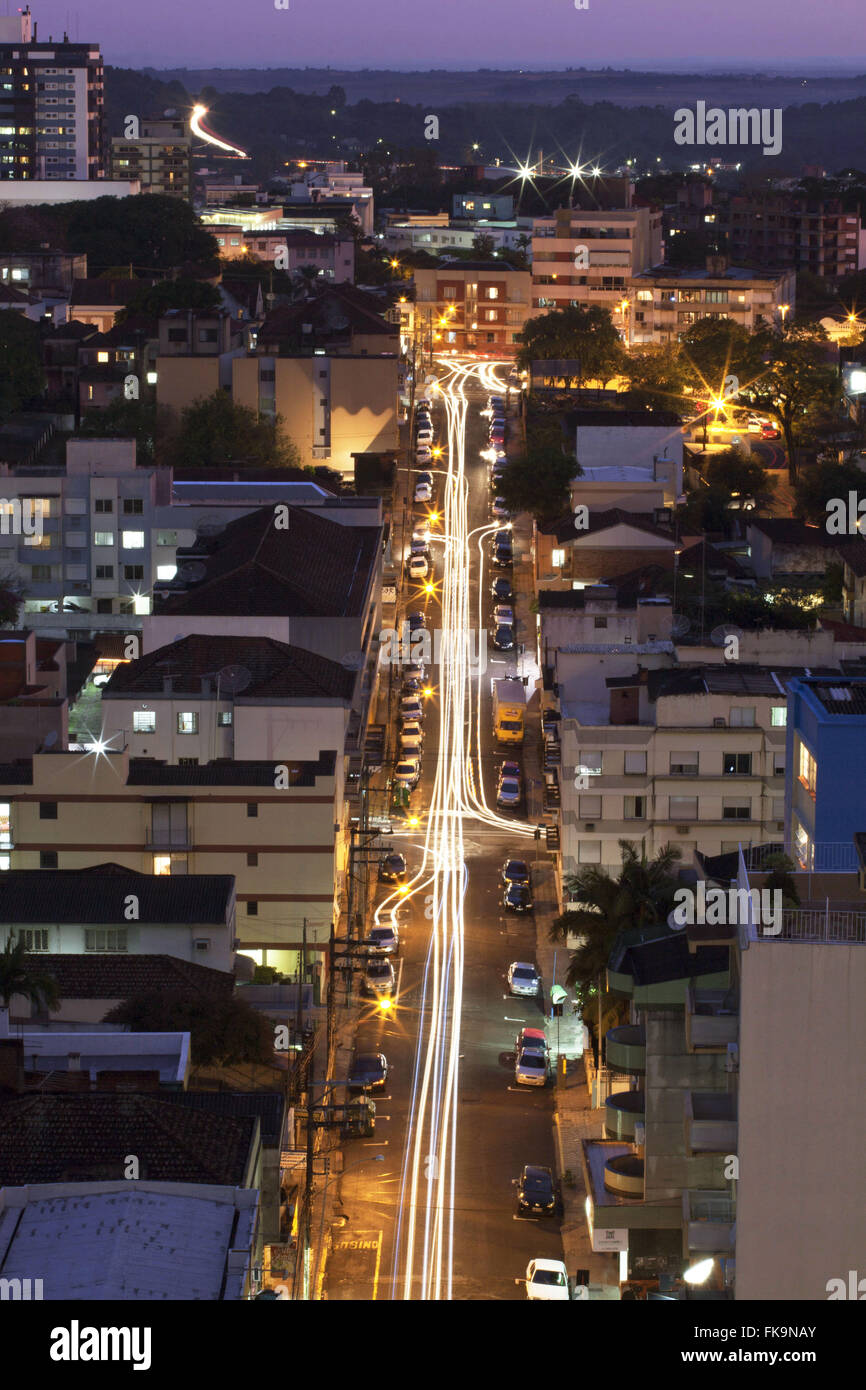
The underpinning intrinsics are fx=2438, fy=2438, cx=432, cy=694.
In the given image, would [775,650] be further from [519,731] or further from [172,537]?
[172,537]

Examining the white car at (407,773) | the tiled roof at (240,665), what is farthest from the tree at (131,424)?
the tiled roof at (240,665)

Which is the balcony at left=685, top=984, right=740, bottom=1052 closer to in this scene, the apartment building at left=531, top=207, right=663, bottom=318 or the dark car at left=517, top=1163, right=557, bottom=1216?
the dark car at left=517, top=1163, right=557, bottom=1216

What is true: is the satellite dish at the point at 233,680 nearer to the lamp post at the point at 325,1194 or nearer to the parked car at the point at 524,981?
the parked car at the point at 524,981

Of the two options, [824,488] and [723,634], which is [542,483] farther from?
[723,634]

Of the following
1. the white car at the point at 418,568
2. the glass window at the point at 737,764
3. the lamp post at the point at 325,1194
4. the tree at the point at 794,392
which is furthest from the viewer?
the tree at the point at 794,392

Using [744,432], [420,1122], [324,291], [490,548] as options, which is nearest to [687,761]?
[420,1122]
